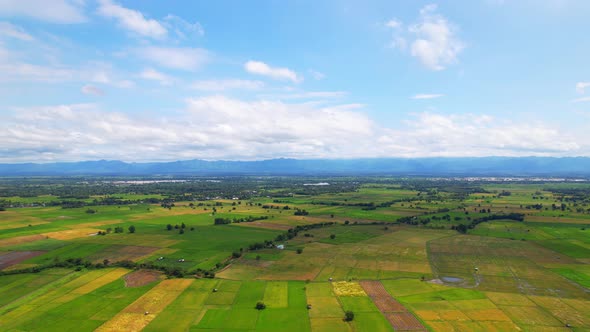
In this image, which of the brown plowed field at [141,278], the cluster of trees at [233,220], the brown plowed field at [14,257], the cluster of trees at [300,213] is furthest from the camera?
the cluster of trees at [300,213]

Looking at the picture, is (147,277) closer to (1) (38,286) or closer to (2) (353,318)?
(1) (38,286)

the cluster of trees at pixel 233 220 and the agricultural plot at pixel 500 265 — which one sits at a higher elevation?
the cluster of trees at pixel 233 220

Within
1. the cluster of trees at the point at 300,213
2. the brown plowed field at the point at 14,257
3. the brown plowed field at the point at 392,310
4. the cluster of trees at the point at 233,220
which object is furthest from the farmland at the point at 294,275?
the cluster of trees at the point at 300,213

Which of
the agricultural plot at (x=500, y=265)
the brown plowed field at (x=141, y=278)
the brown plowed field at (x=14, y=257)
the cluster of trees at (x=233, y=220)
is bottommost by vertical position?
the agricultural plot at (x=500, y=265)

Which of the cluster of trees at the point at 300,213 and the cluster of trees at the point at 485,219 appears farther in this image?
the cluster of trees at the point at 300,213

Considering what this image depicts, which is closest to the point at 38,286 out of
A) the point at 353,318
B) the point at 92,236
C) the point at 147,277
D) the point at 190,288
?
the point at 147,277

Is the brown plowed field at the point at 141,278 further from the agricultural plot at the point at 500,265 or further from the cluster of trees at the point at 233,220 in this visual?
the cluster of trees at the point at 233,220

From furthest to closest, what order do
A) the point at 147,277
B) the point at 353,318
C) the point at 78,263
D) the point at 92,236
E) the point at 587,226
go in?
the point at 587,226 → the point at 92,236 → the point at 78,263 → the point at 147,277 → the point at 353,318

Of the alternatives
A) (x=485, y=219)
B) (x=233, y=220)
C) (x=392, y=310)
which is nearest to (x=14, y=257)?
(x=233, y=220)

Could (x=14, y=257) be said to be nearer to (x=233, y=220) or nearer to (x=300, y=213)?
(x=233, y=220)
